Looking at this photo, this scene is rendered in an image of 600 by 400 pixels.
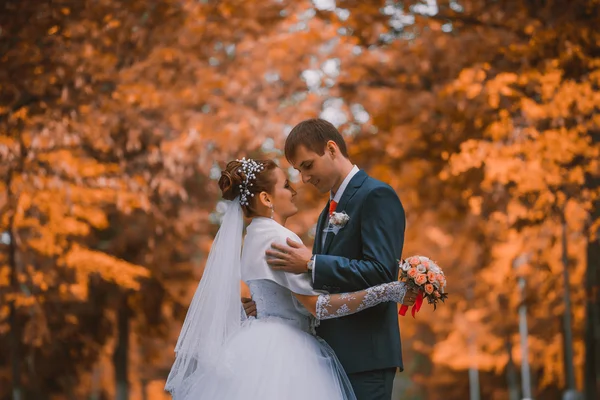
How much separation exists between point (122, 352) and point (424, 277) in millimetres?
14968

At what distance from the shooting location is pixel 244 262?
4.36 m

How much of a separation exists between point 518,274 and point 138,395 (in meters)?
18.8

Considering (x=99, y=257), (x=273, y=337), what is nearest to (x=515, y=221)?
(x=99, y=257)

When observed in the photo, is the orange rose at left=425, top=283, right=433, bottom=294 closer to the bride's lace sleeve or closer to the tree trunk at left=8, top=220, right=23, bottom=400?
the bride's lace sleeve

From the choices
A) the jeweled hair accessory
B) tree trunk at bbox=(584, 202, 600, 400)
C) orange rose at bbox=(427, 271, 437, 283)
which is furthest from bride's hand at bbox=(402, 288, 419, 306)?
tree trunk at bbox=(584, 202, 600, 400)

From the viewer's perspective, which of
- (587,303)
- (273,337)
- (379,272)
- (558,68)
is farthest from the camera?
(587,303)

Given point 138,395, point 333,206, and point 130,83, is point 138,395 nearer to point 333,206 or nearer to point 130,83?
point 130,83

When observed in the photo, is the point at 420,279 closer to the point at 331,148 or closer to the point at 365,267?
the point at 365,267

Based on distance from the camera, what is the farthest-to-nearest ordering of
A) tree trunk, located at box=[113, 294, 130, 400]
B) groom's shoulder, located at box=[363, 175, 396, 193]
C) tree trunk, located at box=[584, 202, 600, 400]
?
1. tree trunk, located at box=[113, 294, 130, 400]
2. tree trunk, located at box=[584, 202, 600, 400]
3. groom's shoulder, located at box=[363, 175, 396, 193]

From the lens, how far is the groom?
3.92m

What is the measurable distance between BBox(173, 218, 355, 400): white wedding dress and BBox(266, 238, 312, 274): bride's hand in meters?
0.07

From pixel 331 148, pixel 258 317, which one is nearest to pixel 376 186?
pixel 331 148

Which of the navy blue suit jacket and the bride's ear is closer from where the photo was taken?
the navy blue suit jacket

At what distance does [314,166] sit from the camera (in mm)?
4148
